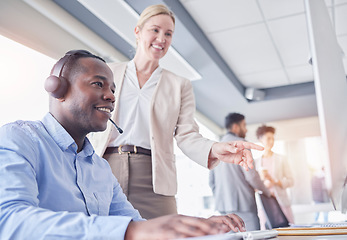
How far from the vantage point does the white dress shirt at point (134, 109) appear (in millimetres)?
1396

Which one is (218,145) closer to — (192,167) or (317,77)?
(317,77)

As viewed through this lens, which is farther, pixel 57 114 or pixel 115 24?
pixel 115 24

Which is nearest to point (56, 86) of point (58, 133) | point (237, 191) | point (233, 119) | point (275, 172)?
point (58, 133)

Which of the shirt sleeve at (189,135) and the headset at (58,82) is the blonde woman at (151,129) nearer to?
the shirt sleeve at (189,135)

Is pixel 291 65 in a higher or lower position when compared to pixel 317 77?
higher

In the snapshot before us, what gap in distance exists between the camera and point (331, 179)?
2.28ft

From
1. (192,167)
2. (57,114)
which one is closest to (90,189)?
(57,114)

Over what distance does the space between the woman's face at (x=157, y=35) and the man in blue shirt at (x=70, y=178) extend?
24.5 inches

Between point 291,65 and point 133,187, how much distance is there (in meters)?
3.73

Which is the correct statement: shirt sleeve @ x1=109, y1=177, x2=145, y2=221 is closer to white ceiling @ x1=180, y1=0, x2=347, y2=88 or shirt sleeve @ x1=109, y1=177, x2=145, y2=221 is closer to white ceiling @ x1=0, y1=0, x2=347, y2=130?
white ceiling @ x1=0, y1=0, x2=347, y2=130

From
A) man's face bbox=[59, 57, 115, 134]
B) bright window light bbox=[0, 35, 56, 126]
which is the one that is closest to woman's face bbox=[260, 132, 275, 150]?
bright window light bbox=[0, 35, 56, 126]

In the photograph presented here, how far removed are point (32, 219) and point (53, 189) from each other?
0.63 feet

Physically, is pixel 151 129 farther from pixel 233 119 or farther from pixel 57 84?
pixel 233 119

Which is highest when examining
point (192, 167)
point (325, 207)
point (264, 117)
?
point (264, 117)
